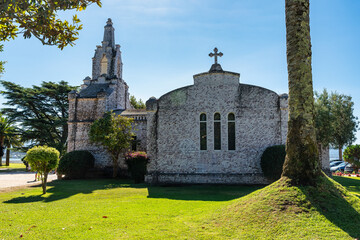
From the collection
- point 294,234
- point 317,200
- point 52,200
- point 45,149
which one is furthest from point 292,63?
point 45,149

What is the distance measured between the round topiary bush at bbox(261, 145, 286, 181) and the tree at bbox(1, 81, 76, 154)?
96.3 feet

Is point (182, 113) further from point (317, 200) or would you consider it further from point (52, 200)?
point (317, 200)

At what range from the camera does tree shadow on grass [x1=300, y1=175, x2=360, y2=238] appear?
5973mm

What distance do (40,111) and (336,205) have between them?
42.0 metres

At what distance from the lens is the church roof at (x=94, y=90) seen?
26.5 meters

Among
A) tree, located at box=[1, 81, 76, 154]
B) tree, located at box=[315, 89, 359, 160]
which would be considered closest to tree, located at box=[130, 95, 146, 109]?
tree, located at box=[1, 81, 76, 154]

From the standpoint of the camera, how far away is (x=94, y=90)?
27.6 metres

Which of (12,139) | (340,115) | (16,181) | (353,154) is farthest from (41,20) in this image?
(12,139)

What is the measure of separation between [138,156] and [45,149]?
6.57 meters

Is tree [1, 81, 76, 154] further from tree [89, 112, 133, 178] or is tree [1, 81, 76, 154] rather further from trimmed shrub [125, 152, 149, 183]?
trimmed shrub [125, 152, 149, 183]

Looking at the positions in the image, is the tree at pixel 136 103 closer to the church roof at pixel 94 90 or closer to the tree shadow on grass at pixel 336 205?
the church roof at pixel 94 90

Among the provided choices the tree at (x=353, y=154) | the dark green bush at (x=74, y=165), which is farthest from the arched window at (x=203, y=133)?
the tree at (x=353, y=154)

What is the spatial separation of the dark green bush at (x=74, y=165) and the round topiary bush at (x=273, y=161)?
1505 cm

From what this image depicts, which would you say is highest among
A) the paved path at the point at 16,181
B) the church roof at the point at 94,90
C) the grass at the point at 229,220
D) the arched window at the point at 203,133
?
the church roof at the point at 94,90
